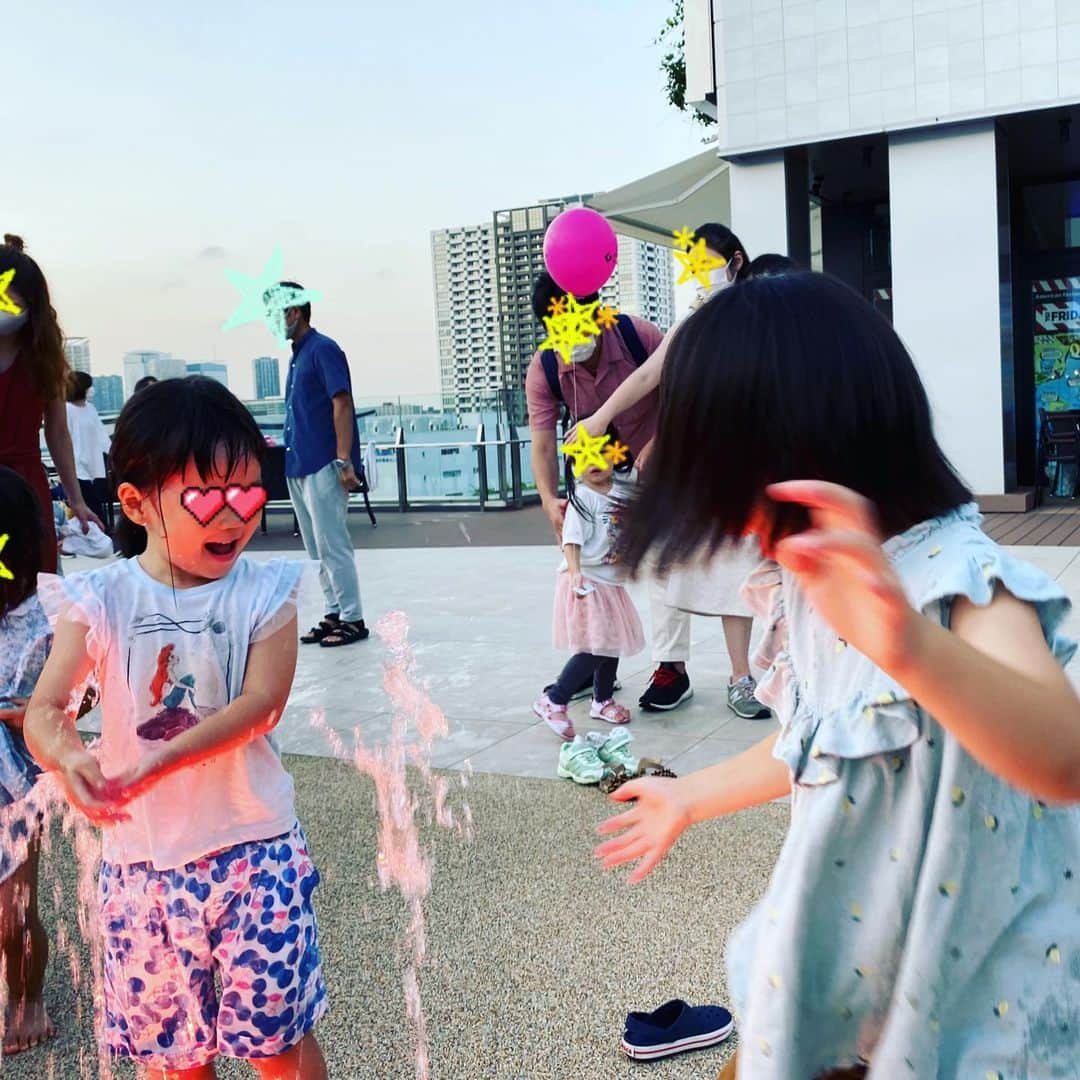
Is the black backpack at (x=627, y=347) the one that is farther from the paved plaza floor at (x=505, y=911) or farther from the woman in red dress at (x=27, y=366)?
the woman in red dress at (x=27, y=366)

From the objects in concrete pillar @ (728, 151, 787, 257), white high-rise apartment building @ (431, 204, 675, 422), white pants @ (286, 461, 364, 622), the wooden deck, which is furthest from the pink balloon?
concrete pillar @ (728, 151, 787, 257)

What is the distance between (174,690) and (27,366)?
203 cm

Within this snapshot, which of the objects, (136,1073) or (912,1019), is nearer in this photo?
(912,1019)

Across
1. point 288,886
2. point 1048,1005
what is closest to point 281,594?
point 288,886

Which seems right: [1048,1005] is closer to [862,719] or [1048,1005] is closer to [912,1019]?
[912,1019]

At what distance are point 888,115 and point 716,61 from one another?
72.6 inches

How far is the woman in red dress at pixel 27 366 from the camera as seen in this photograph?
3.46 metres

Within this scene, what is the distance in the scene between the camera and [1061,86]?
10562 mm

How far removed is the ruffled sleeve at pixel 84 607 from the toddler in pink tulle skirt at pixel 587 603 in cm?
274

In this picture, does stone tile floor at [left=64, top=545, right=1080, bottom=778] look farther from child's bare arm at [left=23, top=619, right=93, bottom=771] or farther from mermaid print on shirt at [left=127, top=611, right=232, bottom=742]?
child's bare arm at [left=23, top=619, right=93, bottom=771]

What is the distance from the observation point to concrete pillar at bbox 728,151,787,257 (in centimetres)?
1189

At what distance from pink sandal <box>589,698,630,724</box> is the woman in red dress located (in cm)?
223

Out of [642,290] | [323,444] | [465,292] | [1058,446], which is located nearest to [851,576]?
[323,444]

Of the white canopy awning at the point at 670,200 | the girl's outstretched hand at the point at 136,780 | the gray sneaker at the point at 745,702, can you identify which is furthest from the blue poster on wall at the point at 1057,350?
the girl's outstretched hand at the point at 136,780
